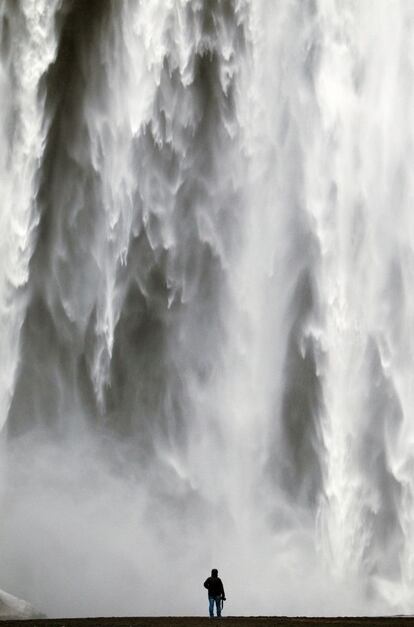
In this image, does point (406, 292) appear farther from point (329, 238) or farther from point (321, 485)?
point (321, 485)

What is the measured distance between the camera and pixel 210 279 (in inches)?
1639

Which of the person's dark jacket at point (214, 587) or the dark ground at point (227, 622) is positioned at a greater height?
the person's dark jacket at point (214, 587)

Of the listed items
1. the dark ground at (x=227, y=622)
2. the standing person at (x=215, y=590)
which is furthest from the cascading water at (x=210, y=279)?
the dark ground at (x=227, y=622)

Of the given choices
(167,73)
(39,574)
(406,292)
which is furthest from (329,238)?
(39,574)

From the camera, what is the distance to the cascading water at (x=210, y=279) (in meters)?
38.5

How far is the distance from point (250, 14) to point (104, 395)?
1580 centimetres

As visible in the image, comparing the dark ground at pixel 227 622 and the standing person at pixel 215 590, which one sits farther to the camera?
the standing person at pixel 215 590

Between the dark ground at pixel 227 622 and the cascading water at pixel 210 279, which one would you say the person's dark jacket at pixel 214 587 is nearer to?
the dark ground at pixel 227 622

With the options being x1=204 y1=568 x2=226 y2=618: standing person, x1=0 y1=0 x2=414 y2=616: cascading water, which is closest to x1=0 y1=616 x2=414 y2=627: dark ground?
x1=204 y1=568 x2=226 y2=618: standing person

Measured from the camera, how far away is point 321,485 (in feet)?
128

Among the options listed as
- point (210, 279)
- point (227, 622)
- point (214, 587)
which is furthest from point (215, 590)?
point (210, 279)

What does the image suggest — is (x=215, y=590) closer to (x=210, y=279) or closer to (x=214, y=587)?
(x=214, y=587)

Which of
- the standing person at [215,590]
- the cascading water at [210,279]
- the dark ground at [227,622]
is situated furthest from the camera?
the cascading water at [210,279]

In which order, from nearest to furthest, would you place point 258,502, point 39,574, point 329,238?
1. point 39,574
2. point 258,502
3. point 329,238
